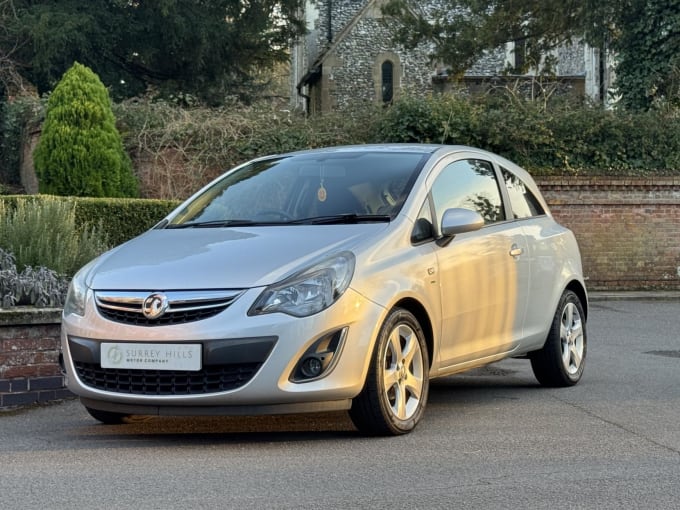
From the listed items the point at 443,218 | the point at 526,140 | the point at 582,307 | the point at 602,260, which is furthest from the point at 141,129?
the point at 443,218

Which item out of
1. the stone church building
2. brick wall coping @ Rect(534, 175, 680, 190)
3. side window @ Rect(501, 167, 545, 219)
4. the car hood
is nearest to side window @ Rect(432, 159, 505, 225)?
side window @ Rect(501, 167, 545, 219)

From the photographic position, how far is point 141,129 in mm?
22016

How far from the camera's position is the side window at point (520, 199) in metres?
8.22

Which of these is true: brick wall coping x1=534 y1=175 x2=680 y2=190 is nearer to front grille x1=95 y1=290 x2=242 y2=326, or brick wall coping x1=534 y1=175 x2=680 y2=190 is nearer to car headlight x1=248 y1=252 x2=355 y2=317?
car headlight x1=248 y1=252 x2=355 y2=317

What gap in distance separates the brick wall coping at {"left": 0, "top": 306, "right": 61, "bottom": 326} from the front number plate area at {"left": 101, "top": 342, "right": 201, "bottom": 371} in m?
1.92

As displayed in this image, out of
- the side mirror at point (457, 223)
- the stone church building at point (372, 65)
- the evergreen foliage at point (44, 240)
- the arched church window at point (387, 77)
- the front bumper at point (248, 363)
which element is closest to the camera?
the front bumper at point (248, 363)

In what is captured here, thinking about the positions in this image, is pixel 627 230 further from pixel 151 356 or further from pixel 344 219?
pixel 151 356

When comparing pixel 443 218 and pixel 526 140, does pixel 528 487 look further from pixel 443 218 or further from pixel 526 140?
pixel 526 140

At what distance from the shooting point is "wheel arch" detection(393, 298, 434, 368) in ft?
21.0

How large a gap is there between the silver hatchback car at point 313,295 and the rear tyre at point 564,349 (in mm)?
420

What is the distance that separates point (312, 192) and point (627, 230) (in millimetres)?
15116

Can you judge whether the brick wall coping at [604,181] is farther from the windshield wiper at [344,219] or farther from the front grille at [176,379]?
the front grille at [176,379]

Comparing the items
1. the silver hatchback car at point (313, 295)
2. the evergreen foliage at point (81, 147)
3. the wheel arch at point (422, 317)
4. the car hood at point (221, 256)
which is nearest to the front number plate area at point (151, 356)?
the silver hatchback car at point (313, 295)

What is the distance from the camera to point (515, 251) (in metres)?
7.72
